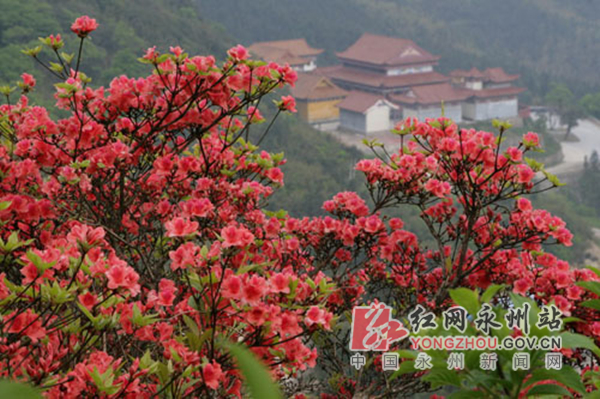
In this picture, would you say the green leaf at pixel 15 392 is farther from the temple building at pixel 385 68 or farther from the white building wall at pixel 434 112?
the temple building at pixel 385 68

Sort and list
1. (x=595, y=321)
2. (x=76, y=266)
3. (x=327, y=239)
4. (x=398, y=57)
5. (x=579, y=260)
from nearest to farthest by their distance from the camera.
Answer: (x=76, y=266), (x=595, y=321), (x=327, y=239), (x=579, y=260), (x=398, y=57)

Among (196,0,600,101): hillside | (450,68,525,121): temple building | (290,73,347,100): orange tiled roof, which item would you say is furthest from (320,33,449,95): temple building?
(196,0,600,101): hillside

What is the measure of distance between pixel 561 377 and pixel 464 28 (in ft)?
188

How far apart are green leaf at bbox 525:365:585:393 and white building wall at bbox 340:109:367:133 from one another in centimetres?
2870

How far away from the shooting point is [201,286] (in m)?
1.47

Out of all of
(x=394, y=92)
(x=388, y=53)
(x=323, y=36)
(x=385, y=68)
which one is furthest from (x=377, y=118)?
(x=323, y=36)

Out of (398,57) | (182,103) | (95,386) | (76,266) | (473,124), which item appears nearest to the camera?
(95,386)

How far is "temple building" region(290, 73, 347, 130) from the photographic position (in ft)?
100

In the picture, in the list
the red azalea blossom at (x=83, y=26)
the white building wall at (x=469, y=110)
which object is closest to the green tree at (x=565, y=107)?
the white building wall at (x=469, y=110)

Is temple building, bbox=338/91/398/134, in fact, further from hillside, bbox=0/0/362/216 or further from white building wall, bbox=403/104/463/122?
hillside, bbox=0/0/362/216

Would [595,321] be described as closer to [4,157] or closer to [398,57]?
[4,157]

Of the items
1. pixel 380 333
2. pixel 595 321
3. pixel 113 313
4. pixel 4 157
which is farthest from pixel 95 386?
pixel 595 321

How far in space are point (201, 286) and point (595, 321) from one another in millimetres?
1331

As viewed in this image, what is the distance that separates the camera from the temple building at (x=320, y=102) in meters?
30.5
